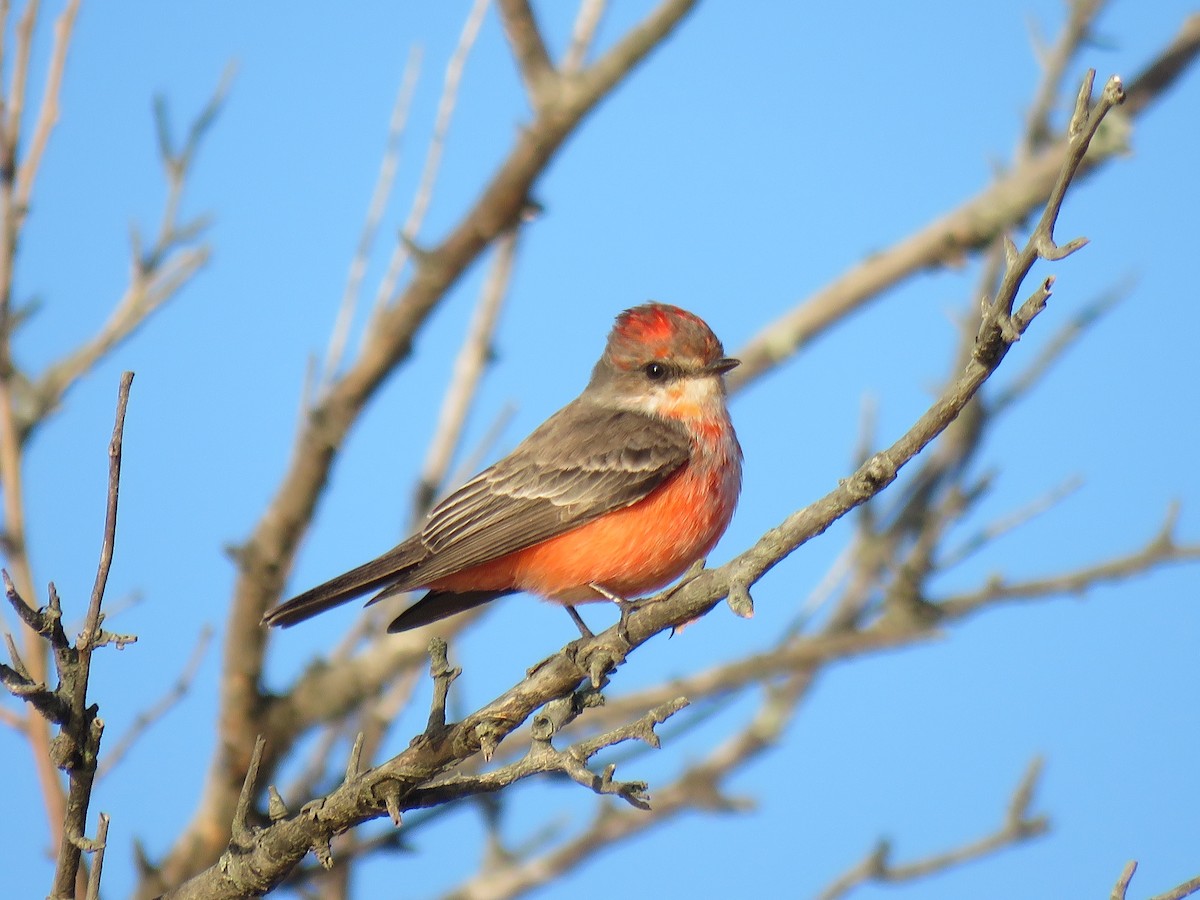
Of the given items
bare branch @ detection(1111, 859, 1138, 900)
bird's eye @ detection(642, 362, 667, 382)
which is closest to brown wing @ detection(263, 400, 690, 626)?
bird's eye @ detection(642, 362, 667, 382)

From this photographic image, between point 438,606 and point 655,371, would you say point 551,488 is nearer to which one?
point 438,606

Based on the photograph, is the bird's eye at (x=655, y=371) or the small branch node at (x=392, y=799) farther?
the bird's eye at (x=655, y=371)

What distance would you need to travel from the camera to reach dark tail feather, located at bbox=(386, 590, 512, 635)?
248 inches

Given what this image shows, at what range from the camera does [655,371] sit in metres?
7.20

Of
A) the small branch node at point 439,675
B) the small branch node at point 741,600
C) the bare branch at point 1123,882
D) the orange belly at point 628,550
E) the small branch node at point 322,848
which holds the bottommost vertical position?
the bare branch at point 1123,882

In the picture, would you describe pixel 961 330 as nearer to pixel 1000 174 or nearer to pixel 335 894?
pixel 1000 174

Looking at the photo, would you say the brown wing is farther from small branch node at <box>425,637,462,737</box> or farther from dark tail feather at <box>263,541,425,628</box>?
small branch node at <box>425,637,462,737</box>

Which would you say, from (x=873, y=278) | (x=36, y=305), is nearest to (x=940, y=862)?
(x=873, y=278)

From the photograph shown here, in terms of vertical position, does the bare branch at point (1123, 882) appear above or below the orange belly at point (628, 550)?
below

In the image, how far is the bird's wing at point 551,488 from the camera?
6281mm

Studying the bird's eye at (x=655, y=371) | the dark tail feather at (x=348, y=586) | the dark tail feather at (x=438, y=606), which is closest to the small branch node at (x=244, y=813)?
the dark tail feather at (x=348, y=586)

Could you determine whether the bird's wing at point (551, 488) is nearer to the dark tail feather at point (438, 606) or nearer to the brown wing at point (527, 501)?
the brown wing at point (527, 501)

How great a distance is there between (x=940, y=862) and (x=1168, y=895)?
10.3 ft

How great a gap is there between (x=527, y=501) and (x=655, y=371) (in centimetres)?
111
